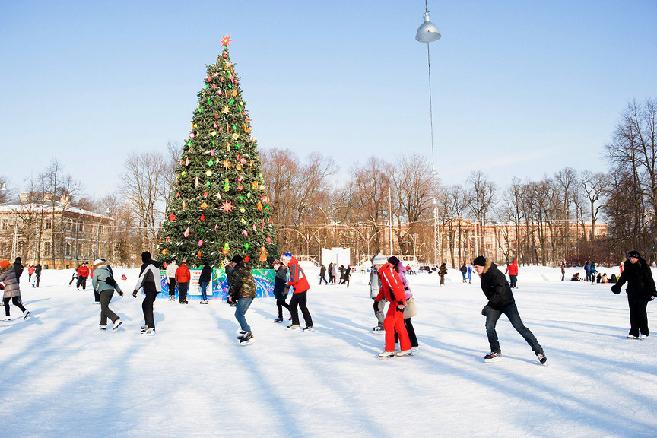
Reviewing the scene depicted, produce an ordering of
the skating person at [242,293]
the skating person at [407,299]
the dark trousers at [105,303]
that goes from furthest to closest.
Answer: the dark trousers at [105,303] → the skating person at [242,293] → the skating person at [407,299]

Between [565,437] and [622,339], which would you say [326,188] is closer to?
[622,339]

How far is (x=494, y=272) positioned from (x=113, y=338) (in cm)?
700

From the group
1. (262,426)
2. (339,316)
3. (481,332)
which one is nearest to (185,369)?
(262,426)

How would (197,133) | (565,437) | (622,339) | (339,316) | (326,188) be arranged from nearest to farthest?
(565,437) < (622,339) < (339,316) < (197,133) < (326,188)

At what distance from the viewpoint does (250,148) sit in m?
24.2

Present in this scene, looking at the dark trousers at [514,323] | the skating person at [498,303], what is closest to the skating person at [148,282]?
the skating person at [498,303]

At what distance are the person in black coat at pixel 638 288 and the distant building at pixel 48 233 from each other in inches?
1268

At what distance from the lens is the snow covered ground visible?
4.45 meters

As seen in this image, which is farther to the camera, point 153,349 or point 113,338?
point 113,338

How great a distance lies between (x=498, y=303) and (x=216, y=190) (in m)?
17.2

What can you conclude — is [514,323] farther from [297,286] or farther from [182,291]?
[182,291]

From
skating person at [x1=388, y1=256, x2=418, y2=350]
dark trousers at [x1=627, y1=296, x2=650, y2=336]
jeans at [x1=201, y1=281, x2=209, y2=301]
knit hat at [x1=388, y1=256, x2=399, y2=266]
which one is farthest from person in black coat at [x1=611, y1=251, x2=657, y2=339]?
jeans at [x1=201, y1=281, x2=209, y2=301]

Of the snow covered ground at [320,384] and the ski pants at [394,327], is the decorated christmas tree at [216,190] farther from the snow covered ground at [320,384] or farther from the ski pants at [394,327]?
the ski pants at [394,327]

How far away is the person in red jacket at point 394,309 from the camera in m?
7.48
